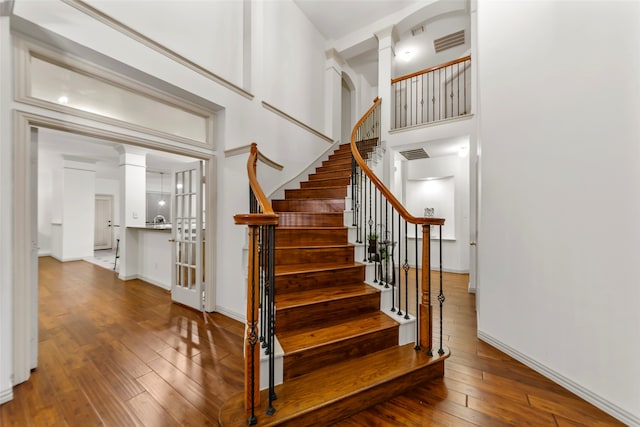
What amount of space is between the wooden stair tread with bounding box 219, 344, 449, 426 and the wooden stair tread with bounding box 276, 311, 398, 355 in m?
0.18

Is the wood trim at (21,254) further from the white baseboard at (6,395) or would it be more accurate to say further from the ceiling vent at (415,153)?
the ceiling vent at (415,153)

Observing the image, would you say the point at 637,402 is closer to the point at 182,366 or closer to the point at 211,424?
the point at 211,424

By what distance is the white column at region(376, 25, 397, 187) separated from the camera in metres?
4.88

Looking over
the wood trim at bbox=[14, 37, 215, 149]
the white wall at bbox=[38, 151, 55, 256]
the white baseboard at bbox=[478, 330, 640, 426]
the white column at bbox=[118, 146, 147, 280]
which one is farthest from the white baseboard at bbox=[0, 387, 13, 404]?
the white wall at bbox=[38, 151, 55, 256]

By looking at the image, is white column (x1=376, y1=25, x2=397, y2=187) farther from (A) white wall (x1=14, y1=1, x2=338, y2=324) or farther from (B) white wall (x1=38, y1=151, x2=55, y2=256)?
(B) white wall (x1=38, y1=151, x2=55, y2=256)

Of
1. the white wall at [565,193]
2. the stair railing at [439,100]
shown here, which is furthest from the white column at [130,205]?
the white wall at [565,193]

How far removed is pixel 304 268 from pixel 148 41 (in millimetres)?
2741

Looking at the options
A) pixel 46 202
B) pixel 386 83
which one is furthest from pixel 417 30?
pixel 46 202

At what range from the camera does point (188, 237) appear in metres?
3.67

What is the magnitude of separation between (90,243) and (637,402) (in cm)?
1042

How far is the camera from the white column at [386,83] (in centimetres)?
488

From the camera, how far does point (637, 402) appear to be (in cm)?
147

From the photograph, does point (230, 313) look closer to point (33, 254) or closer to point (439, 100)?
point (33, 254)

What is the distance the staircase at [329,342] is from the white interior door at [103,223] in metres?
9.90
